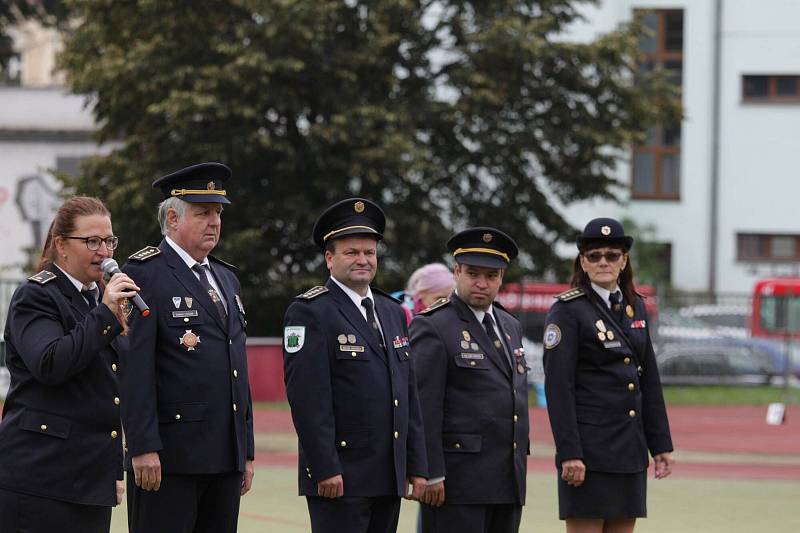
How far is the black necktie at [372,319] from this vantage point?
6.29 meters

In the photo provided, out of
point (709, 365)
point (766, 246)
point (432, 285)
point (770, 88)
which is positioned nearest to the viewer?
point (432, 285)

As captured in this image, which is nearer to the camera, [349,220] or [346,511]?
[346,511]

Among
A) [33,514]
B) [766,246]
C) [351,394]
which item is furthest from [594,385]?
[766,246]

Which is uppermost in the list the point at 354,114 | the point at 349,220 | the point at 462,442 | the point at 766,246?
the point at 354,114

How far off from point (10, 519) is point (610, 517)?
3.00 metres

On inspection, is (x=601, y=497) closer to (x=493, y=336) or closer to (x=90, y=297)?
(x=493, y=336)

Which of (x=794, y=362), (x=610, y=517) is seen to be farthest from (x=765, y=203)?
(x=610, y=517)

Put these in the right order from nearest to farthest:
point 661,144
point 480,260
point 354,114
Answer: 1. point 480,260
2. point 354,114
3. point 661,144

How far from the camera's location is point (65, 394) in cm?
554

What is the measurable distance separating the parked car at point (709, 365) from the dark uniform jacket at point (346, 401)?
20796 mm

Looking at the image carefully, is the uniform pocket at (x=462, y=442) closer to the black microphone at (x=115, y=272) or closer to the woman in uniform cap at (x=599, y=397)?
the woman in uniform cap at (x=599, y=397)

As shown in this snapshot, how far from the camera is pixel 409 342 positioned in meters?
6.73

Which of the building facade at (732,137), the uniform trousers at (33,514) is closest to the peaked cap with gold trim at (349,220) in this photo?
the uniform trousers at (33,514)

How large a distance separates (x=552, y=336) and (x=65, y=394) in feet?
8.59
